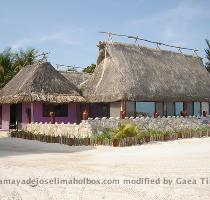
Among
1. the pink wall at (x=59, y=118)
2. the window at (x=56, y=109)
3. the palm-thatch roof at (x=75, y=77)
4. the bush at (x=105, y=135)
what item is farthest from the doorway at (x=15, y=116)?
the bush at (x=105, y=135)

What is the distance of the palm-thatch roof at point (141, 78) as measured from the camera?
2606 cm

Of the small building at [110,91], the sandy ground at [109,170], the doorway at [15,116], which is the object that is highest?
the small building at [110,91]

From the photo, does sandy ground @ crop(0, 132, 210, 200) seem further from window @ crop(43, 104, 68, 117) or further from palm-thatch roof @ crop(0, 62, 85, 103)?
window @ crop(43, 104, 68, 117)

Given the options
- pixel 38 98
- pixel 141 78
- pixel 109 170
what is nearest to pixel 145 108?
pixel 141 78

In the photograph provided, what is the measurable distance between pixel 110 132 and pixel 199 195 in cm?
1164

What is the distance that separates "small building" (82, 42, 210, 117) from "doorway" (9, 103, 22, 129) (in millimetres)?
4846

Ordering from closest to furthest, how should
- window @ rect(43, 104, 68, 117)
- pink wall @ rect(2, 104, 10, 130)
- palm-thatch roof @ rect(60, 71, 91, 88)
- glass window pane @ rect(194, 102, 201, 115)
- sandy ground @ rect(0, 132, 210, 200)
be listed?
sandy ground @ rect(0, 132, 210, 200), window @ rect(43, 104, 68, 117), pink wall @ rect(2, 104, 10, 130), glass window pane @ rect(194, 102, 201, 115), palm-thatch roof @ rect(60, 71, 91, 88)

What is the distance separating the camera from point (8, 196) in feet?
26.5

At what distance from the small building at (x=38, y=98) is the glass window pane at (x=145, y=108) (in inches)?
159

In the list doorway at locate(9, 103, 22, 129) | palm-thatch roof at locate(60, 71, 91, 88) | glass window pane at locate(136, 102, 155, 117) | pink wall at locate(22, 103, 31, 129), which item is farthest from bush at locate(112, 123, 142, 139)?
palm-thatch roof at locate(60, 71, 91, 88)

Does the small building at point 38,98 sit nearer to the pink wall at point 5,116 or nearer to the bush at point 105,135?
the pink wall at point 5,116

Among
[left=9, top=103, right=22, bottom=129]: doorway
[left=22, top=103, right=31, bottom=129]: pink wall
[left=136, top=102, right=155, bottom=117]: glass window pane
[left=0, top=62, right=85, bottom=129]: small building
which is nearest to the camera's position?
[left=0, top=62, right=85, bottom=129]: small building

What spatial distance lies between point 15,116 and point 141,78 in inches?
381

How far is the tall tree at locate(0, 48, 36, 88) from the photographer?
35938 millimetres
